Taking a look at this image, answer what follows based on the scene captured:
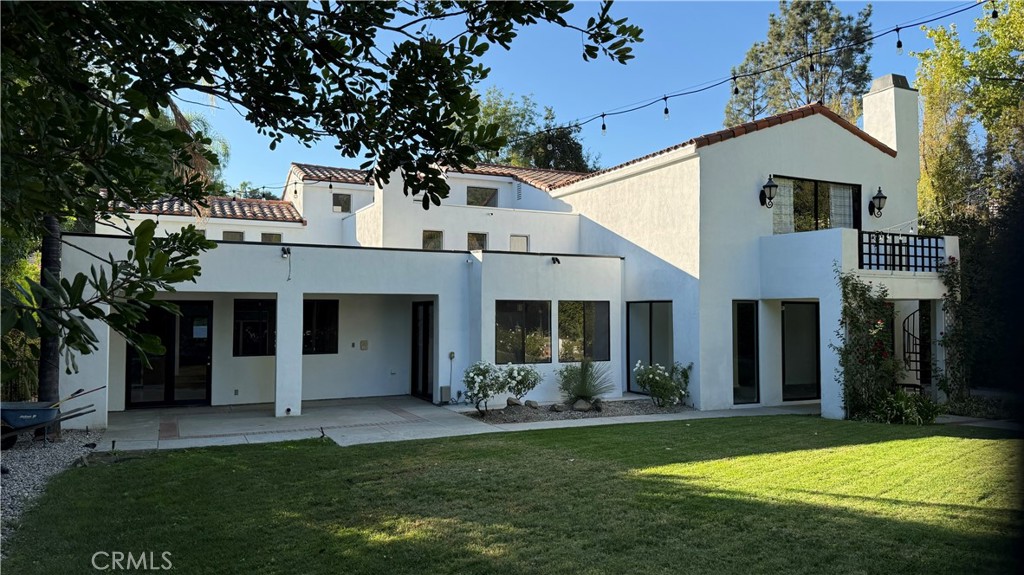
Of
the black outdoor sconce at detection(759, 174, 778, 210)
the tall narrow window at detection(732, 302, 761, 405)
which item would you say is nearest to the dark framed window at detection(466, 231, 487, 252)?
the tall narrow window at detection(732, 302, 761, 405)

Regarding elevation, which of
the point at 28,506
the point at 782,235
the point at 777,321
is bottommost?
the point at 28,506

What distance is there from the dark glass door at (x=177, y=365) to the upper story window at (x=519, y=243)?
26.9 ft

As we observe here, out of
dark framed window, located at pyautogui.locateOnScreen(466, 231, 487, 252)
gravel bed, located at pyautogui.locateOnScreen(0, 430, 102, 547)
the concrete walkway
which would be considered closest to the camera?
gravel bed, located at pyautogui.locateOnScreen(0, 430, 102, 547)

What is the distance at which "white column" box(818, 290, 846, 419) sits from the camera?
1356 centimetres

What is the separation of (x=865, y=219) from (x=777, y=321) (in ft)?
11.8

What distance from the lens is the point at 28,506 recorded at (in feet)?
23.2

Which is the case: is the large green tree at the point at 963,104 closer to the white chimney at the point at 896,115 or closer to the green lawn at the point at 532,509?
the white chimney at the point at 896,115

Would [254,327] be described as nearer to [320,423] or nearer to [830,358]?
[320,423]

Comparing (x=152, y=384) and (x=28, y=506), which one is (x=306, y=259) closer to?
(x=152, y=384)

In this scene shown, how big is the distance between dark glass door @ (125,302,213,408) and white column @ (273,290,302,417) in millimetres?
2709

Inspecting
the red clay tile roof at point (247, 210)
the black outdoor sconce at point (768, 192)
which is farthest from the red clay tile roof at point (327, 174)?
the black outdoor sconce at point (768, 192)

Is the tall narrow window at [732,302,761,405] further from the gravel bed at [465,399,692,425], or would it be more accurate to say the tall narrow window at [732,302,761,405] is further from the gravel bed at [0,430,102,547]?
the gravel bed at [0,430,102,547]

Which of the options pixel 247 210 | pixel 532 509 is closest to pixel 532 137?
pixel 247 210

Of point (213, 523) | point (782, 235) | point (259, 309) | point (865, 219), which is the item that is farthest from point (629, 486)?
point (865, 219)
